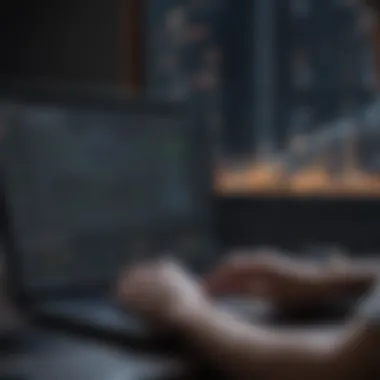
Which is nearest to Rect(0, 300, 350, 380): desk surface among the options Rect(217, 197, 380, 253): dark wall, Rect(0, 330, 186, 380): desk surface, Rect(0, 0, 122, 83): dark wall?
Rect(0, 330, 186, 380): desk surface

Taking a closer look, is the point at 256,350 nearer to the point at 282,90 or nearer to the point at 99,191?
the point at 99,191

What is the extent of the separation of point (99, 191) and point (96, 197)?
10 mm

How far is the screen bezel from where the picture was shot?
1.05 metres

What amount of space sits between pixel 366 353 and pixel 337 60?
3.56 ft

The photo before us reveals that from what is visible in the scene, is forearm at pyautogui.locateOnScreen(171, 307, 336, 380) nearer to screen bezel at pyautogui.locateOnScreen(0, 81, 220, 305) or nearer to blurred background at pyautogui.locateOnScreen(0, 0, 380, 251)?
screen bezel at pyautogui.locateOnScreen(0, 81, 220, 305)

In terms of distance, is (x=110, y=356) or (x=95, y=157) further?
(x=95, y=157)

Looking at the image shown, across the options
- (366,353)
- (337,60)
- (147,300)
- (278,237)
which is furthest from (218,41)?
(366,353)

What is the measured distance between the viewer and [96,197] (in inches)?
45.1

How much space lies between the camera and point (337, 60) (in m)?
1.76

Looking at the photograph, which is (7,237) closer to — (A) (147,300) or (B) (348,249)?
(A) (147,300)

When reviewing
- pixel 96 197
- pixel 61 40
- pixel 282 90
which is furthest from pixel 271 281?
pixel 61 40

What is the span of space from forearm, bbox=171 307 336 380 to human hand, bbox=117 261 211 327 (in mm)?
27

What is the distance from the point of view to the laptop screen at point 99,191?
1054 millimetres

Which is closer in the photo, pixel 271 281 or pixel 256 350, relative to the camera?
pixel 256 350
